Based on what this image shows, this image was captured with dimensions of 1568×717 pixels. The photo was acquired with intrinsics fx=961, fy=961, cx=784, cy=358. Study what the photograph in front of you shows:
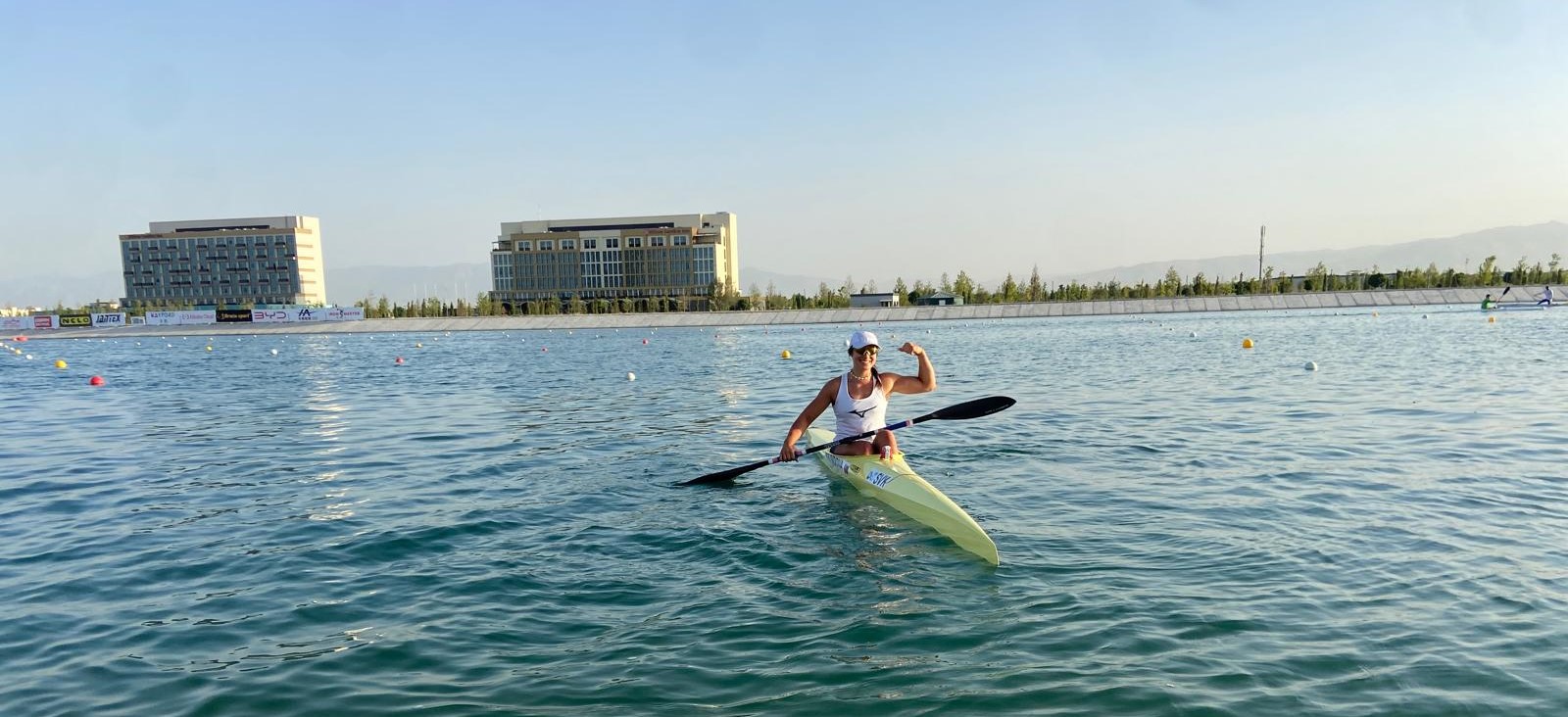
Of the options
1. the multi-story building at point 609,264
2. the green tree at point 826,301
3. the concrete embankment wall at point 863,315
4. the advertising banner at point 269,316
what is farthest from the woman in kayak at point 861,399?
the multi-story building at point 609,264

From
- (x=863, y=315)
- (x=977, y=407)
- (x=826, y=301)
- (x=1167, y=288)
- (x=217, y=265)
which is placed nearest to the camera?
(x=977, y=407)

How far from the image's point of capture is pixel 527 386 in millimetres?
27750

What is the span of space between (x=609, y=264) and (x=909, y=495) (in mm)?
164109

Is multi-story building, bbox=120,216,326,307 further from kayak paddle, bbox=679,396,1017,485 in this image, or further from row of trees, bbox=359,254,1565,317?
kayak paddle, bbox=679,396,1017,485

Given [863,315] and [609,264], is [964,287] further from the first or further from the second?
[609,264]

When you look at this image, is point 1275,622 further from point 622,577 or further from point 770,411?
point 770,411

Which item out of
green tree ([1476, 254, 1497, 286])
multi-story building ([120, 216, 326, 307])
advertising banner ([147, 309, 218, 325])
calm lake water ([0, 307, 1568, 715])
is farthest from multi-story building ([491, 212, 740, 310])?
calm lake water ([0, 307, 1568, 715])

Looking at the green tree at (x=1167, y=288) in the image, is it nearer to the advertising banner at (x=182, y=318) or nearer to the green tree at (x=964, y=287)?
the green tree at (x=964, y=287)

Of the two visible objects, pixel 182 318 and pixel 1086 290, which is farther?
pixel 1086 290

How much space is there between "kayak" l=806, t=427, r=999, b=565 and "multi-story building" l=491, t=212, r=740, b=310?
15297 centimetres

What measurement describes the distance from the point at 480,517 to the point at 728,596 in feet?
13.8

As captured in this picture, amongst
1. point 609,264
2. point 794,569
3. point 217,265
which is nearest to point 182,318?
point 609,264

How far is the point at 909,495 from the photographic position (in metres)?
9.83

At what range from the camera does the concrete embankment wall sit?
77312mm
